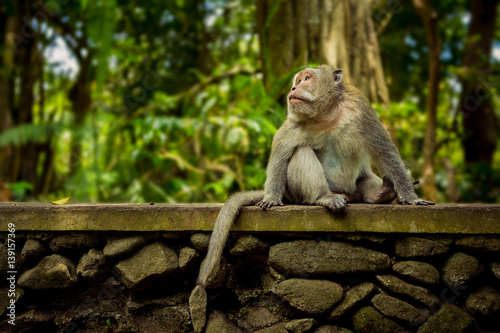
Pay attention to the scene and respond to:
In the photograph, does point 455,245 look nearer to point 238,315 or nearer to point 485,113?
point 238,315

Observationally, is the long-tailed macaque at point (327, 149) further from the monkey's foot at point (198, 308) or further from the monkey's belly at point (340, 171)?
the monkey's foot at point (198, 308)

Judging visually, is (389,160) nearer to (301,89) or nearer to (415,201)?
(415,201)

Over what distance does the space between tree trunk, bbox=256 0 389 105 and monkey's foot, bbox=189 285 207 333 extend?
3030mm

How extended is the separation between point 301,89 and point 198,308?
5.73 feet

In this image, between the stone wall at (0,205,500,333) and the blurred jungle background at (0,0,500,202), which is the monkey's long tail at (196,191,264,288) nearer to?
the stone wall at (0,205,500,333)

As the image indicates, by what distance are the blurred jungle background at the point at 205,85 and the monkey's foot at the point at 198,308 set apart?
2.57 metres

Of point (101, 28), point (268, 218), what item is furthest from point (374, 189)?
point (101, 28)

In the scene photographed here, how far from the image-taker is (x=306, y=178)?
310 cm

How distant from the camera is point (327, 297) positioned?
2607mm

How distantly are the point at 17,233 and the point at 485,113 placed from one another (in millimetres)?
9784

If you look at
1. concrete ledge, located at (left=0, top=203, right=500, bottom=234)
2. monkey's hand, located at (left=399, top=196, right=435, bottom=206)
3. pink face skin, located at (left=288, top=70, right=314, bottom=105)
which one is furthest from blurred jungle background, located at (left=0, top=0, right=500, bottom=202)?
concrete ledge, located at (left=0, top=203, right=500, bottom=234)

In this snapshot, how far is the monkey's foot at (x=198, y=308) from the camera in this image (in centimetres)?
269

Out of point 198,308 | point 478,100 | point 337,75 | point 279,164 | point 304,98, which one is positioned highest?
point 478,100

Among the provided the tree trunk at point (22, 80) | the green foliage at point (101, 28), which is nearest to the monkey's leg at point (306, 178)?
the green foliage at point (101, 28)
